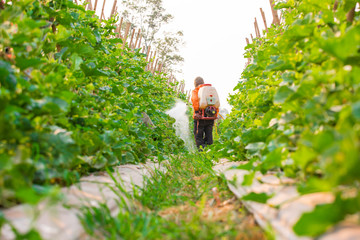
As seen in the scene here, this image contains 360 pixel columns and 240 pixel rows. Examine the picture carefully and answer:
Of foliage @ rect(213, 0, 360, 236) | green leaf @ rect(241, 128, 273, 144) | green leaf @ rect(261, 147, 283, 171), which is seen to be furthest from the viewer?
green leaf @ rect(241, 128, 273, 144)

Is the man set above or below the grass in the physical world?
above

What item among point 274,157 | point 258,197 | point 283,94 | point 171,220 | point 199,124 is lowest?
point 171,220

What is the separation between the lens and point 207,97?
607 cm

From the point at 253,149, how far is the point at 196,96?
478 centimetres

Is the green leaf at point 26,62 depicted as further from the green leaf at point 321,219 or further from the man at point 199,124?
the man at point 199,124

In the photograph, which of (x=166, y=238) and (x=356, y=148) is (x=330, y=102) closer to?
(x=356, y=148)

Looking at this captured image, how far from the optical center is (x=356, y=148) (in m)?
→ 0.59

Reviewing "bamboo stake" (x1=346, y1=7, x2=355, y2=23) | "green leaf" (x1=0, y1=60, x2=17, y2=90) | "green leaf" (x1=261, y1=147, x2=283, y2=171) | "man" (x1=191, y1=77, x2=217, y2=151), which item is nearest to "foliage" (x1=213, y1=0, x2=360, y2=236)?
"green leaf" (x1=261, y1=147, x2=283, y2=171)

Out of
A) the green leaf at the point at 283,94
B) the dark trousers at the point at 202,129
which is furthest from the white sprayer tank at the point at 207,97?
the green leaf at the point at 283,94

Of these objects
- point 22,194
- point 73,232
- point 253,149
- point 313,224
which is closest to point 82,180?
point 73,232

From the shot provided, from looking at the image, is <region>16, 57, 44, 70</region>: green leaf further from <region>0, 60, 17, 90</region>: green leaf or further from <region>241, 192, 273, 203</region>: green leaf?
<region>241, 192, 273, 203</region>: green leaf

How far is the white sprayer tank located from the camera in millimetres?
6055

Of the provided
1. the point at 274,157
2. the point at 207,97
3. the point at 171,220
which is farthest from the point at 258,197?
the point at 207,97

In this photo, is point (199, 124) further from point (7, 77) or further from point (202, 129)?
point (7, 77)
